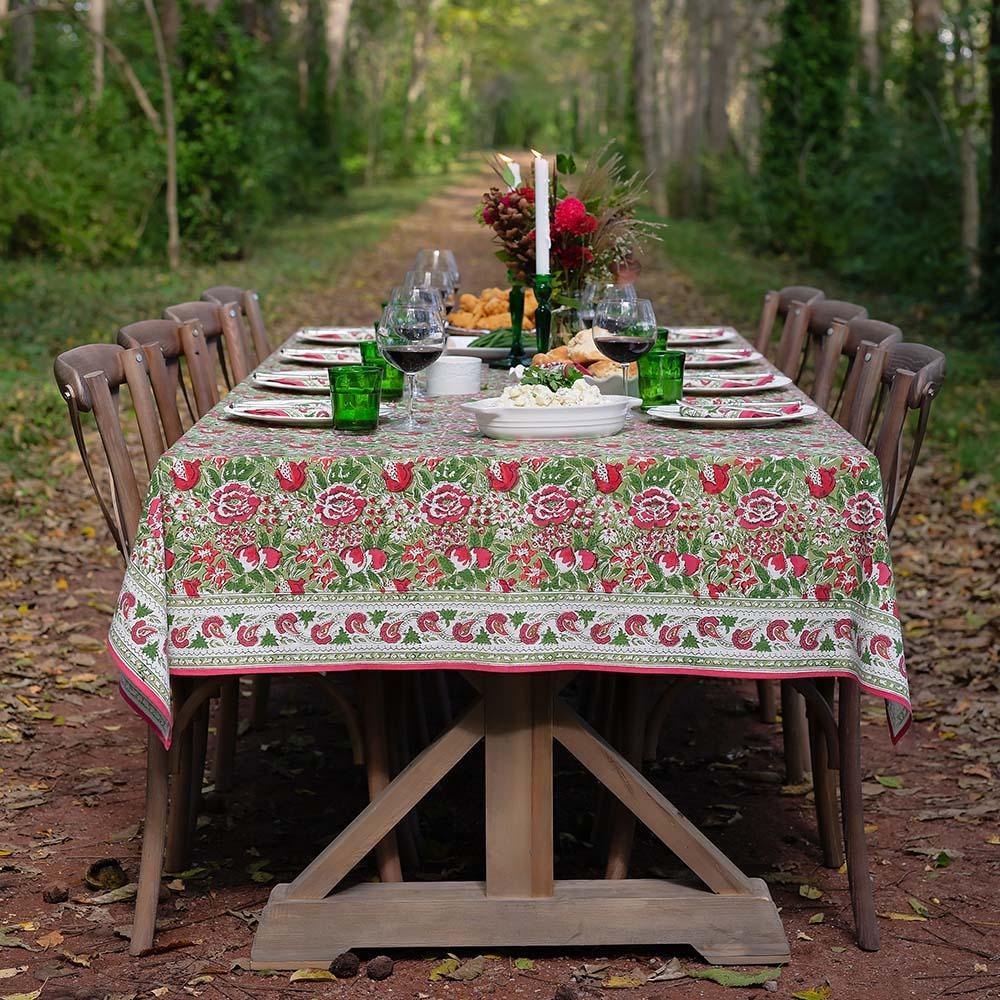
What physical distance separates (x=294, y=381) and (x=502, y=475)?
127 centimetres

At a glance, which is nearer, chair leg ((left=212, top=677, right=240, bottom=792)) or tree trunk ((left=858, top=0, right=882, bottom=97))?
chair leg ((left=212, top=677, right=240, bottom=792))

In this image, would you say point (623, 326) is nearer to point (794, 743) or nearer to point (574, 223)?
point (574, 223)

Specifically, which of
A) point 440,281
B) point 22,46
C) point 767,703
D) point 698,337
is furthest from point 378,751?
point 22,46

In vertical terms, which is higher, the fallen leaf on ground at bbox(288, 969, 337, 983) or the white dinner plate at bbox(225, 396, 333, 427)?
the white dinner plate at bbox(225, 396, 333, 427)

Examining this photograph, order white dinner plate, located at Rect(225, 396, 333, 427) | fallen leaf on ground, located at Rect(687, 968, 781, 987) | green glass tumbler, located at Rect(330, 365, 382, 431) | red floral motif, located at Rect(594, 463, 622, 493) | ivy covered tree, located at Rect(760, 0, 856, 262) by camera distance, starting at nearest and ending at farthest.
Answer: red floral motif, located at Rect(594, 463, 622, 493)
fallen leaf on ground, located at Rect(687, 968, 781, 987)
green glass tumbler, located at Rect(330, 365, 382, 431)
white dinner plate, located at Rect(225, 396, 333, 427)
ivy covered tree, located at Rect(760, 0, 856, 262)

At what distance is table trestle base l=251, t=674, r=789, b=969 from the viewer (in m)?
3.32

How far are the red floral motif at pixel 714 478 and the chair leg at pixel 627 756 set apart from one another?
0.70 m

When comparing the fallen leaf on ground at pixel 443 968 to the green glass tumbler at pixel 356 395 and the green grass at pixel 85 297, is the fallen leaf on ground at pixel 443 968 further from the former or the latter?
the green grass at pixel 85 297

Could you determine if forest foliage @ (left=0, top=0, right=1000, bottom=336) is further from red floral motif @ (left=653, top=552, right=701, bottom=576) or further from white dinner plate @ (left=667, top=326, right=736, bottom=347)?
red floral motif @ (left=653, top=552, right=701, bottom=576)

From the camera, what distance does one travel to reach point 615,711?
390 centimetres

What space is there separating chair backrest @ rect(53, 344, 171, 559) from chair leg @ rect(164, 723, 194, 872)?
0.57 metres

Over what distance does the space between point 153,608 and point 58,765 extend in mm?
1805

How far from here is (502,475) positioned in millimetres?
3059

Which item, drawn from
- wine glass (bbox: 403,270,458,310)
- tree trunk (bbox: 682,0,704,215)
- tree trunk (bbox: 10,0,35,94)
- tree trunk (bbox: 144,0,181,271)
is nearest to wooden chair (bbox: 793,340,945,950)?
wine glass (bbox: 403,270,458,310)
